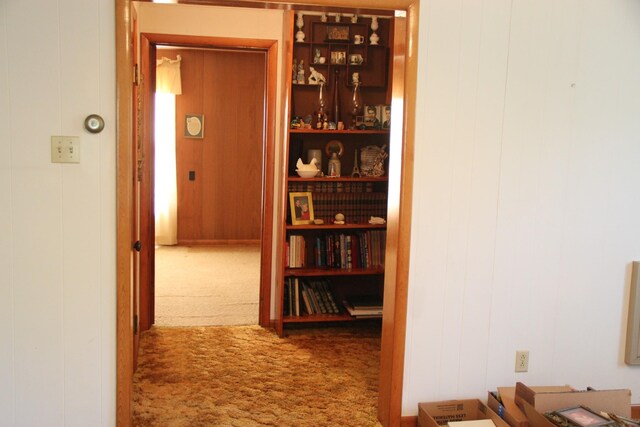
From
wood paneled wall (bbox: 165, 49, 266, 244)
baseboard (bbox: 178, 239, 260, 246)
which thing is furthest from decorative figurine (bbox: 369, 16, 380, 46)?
baseboard (bbox: 178, 239, 260, 246)

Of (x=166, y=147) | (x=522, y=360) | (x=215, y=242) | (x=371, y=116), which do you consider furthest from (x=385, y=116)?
(x=215, y=242)

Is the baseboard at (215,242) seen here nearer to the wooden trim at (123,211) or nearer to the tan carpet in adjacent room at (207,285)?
the tan carpet in adjacent room at (207,285)

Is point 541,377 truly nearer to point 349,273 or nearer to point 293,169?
point 349,273

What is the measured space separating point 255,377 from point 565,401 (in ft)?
5.83

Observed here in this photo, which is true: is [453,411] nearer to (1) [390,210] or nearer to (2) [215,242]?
(1) [390,210]

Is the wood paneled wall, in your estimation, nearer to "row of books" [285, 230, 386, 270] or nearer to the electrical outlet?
"row of books" [285, 230, 386, 270]

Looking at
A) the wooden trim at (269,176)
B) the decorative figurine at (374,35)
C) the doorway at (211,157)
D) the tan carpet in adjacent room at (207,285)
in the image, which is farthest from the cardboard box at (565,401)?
the doorway at (211,157)

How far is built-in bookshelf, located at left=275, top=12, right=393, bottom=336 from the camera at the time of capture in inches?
170
